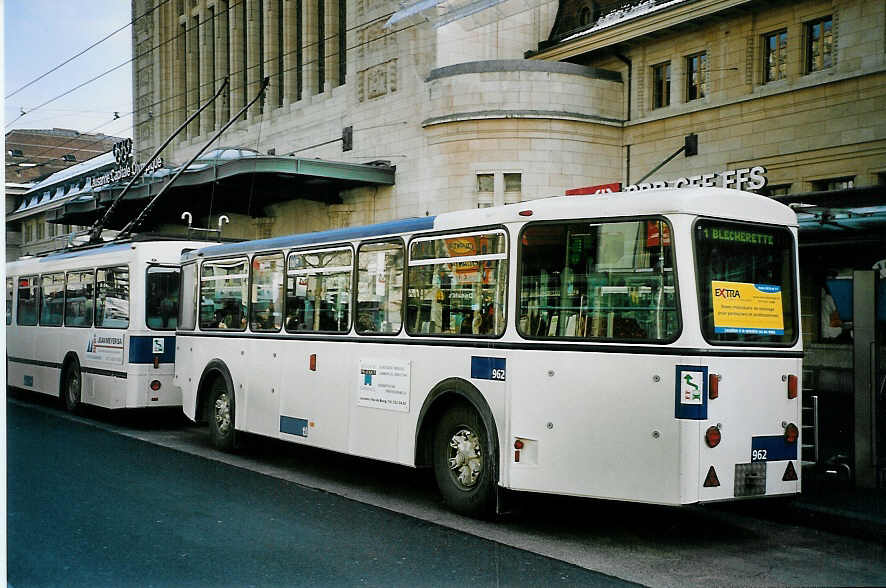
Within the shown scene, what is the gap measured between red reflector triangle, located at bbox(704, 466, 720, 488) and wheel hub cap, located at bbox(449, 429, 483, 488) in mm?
2012

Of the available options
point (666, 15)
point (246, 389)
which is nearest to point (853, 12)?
point (666, 15)

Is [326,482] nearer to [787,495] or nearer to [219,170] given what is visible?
[787,495]

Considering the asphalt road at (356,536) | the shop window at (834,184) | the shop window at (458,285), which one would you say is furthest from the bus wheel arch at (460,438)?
the shop window at (834,184)

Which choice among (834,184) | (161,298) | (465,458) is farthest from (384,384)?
(834,184)

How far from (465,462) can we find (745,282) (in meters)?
2.85

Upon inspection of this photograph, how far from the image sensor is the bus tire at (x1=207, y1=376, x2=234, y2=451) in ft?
Answer: 42.2

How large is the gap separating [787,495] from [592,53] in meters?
18.2

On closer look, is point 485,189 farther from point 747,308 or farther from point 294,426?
point 747,308

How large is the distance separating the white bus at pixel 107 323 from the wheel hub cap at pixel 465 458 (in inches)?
306

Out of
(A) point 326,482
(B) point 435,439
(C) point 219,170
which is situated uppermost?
(C) point 219,170

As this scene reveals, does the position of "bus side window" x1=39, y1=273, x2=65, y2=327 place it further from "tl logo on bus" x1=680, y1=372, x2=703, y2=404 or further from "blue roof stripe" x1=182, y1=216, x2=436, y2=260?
"tl logo on bus" x1=680, y1=372, x2=703, y2=404

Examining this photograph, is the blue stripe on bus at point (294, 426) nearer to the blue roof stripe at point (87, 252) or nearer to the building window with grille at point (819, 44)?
the blue roof stripe at point (87, 252)

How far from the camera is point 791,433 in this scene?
25.9 ft

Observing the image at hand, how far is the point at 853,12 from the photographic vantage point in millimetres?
18750
